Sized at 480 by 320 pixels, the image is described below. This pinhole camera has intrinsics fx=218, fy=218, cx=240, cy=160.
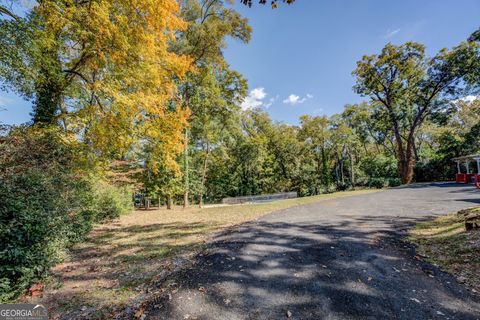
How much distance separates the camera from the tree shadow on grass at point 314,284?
2.72 meters

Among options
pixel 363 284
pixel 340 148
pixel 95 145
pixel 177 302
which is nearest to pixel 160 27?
pixel 95 145

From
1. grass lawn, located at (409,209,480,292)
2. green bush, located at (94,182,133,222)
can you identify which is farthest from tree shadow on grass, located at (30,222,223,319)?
grass lawn, located at (409,209,480,292)

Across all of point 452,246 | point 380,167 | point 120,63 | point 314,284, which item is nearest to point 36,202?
point 120,63

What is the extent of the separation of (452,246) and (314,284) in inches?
140

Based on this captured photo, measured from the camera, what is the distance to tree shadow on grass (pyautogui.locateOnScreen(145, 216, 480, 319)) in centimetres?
272

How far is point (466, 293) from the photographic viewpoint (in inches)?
119

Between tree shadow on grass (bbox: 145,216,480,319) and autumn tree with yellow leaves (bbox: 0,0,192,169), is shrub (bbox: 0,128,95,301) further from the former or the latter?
tree shadow on grass (bbox: 145,216,480,319)

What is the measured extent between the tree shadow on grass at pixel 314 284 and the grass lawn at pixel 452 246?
10.5 inches

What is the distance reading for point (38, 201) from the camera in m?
4.20

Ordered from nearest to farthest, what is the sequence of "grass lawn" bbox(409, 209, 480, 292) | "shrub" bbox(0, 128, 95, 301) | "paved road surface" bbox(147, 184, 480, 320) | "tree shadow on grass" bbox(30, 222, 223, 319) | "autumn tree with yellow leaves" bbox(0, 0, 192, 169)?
"paved road surface" bbox(147, 184, 480, 320) → "tree shadow on grass" bbox(30, 222, 223, 319) → "shrub" bbox(0, 128, 95, 301) → "grass lawn" bbox(409, 209, 480, 292) → "autumn tree with yellow leaves" bbox(0, 0, 192, 169)

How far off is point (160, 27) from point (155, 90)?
2.04m

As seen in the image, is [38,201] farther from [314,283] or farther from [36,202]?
[314,283]

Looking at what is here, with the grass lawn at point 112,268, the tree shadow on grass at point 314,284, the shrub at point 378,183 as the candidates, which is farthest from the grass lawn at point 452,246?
the shrub at point 378,183

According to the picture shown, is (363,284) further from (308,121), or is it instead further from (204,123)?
(308,121)
